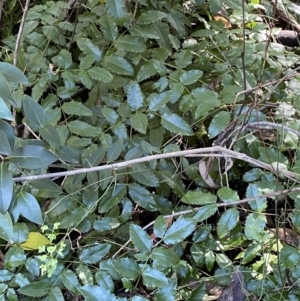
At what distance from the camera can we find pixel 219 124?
1.19 meters

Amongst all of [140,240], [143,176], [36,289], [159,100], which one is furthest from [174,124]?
[36,289]

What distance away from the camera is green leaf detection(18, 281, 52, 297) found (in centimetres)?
110

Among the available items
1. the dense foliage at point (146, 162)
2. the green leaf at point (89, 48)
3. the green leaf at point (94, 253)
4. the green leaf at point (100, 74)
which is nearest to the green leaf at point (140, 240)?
the dense foliage at point (146, 162)

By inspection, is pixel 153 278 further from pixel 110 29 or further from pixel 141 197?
pixel 110 29


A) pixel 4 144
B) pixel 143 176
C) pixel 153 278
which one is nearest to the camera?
pixel 4 144

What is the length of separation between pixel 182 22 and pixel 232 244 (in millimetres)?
825

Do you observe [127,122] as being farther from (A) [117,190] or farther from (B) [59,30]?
(B) [59,30]

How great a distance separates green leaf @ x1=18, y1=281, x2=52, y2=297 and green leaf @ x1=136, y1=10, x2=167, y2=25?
2.90 ft

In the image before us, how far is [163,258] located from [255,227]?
25 centimetres

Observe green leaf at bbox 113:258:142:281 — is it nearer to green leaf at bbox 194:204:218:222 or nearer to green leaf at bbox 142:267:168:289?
green leaf at bbox 142:267:168:289

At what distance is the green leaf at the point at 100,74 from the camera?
1.33m

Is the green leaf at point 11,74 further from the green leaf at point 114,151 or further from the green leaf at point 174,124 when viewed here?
the green leaf at point 174,124

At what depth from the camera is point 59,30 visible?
1.58 m

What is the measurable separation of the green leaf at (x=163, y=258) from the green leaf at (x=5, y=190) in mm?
377
